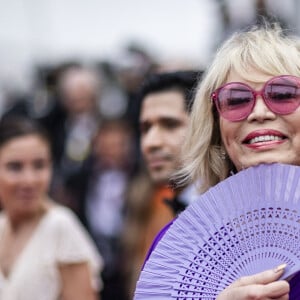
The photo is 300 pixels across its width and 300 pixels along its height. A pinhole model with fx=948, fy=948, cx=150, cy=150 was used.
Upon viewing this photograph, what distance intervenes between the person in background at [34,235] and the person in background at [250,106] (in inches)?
65.2

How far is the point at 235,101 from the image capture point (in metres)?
2.84

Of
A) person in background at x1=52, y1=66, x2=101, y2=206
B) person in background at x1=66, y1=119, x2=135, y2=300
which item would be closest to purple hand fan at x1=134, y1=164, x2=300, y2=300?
person in background at x1=66, y1=119, x2=135, y2=300

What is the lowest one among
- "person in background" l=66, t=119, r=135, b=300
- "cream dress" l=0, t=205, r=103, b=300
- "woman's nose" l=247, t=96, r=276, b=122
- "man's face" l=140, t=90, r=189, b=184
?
"person in background" l=66, t=119, r=135, b=300

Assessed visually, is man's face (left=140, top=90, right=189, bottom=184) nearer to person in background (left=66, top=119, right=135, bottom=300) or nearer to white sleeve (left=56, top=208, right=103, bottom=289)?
white sleeve (left=56, top=208, right=103, bottom=289)

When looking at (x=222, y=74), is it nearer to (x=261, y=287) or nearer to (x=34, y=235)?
(x=261, y=287)

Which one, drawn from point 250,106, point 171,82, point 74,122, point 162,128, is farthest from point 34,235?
point 74,122

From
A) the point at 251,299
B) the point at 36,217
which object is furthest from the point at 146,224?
the point at 251,299

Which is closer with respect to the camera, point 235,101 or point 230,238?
point 230,238

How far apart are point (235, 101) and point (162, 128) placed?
5.83 feet

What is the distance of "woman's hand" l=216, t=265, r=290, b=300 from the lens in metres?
2.42

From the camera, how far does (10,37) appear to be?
14477 mm

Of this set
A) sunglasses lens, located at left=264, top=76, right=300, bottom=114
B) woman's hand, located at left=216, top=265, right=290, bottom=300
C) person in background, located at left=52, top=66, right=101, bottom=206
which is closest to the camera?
woman's hand, located at left=216, top=265, right=290, bottom=300

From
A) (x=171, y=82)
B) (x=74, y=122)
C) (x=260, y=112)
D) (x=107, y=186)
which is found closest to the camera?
(x=260, y=112)

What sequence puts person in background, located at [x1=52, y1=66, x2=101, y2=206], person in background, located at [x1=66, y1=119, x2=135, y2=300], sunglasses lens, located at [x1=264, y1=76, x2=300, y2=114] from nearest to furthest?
1. sunglasses lens, located at [x1=264, y1=76, x2=300, y2=114]
2. person in background, located at [x1=66, y1=119, x2=135, y2=300]
3. person in background, located at [x1=52, y1=66, x2=101, y2=206]
